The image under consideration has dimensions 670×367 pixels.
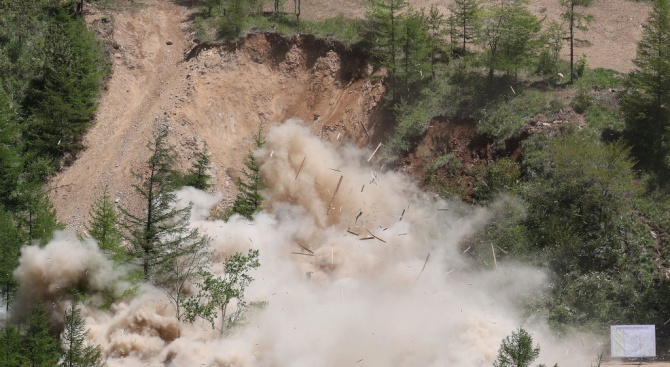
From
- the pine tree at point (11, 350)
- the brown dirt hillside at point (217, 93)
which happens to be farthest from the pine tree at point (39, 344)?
the brown dirt hillside at point (217, 93)

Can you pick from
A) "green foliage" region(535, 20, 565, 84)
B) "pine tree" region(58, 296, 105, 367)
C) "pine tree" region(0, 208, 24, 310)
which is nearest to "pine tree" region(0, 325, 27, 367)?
"pine tree" region(58, 296, 105, 367)

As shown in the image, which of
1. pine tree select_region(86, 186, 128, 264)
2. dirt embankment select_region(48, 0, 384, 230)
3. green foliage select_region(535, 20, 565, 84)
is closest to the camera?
pine tree select_region(86, 186, 128, 264)

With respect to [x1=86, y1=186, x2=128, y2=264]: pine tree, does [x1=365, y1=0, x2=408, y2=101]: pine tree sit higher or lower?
higher

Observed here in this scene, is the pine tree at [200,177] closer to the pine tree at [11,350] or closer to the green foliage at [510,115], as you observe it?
the pine tree at [11,350]

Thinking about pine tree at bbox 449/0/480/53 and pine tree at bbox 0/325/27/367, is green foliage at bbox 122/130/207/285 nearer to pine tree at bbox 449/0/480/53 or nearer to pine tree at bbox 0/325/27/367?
pine tree at bbox 0/325/27/367

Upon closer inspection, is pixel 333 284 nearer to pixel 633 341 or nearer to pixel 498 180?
pixel 498 180

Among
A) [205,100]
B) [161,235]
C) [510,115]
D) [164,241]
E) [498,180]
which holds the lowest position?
[164,241]

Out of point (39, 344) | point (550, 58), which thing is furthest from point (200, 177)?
point (550, 58)
